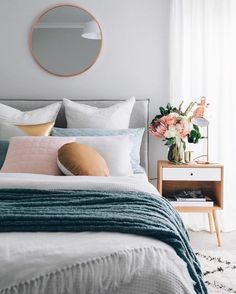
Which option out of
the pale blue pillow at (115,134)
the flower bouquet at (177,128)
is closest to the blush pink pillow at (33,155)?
the pale blue pillow at (115,134)

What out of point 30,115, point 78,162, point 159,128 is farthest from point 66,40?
point 78,162

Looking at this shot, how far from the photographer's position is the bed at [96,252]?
1.25 m

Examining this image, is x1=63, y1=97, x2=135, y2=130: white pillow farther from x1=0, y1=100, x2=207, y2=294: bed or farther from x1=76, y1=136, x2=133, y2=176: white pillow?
x1=0, y1=100, x2=207, y2=294: bed

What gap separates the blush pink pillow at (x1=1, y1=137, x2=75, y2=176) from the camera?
108 inches

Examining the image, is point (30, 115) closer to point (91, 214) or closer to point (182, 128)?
point (182, 128)

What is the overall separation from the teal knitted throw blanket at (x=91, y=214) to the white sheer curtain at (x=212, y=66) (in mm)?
1998

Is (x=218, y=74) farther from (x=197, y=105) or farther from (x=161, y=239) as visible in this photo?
(x=161, y=239)

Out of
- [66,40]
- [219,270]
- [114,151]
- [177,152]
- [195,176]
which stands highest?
[66,40]

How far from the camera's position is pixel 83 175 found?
8.43 feet

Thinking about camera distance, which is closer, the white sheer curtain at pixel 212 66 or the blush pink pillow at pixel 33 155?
the blush pink pillow at pixel 33 155

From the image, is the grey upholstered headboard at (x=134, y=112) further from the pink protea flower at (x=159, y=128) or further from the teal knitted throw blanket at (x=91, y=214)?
the teal knitted throw blanket at (x=91, y=214)

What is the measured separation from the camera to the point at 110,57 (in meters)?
3.80

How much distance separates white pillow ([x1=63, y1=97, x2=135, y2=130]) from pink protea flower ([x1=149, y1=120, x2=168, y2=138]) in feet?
0.78

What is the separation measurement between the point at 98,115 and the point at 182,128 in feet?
2.32
